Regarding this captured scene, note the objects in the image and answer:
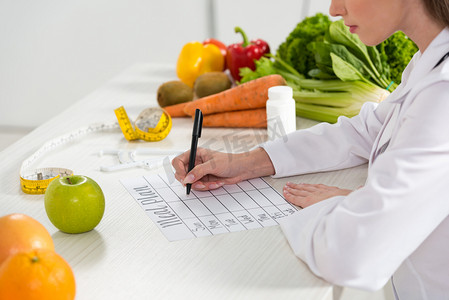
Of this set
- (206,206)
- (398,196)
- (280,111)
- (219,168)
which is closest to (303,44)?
(280,111)

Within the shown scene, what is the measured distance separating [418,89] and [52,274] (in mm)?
702

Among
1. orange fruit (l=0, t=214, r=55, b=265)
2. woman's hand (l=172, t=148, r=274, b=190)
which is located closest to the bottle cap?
woman's hand (l=172, t=148, r=274, b=190)

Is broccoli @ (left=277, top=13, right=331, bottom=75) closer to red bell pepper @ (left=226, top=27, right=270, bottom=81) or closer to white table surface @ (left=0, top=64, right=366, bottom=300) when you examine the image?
red bell pepper @ (left=226, top=27, right=270, bottom=81)

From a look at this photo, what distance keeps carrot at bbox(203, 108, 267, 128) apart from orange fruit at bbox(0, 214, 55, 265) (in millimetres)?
865

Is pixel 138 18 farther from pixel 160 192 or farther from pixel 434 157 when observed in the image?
pixel 434 157

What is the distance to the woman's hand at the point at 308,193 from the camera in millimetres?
1299

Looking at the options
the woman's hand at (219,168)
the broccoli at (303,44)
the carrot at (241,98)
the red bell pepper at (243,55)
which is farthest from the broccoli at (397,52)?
the woman's hand at (219,168)

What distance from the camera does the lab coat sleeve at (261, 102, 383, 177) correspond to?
58.4 inches

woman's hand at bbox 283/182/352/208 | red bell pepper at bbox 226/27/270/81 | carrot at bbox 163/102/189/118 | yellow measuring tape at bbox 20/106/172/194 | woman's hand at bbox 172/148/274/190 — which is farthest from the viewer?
red bell pepper at bbox 226/27/270/81

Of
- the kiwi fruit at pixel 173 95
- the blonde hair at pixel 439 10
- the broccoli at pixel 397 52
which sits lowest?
the kiwi fruit at pixel 173 95

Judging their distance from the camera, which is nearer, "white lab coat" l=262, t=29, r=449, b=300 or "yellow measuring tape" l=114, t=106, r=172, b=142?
"white lab coat" l=262, t=29, r=449, b=300

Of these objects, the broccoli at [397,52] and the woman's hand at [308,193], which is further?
the broccoli at [397,52]

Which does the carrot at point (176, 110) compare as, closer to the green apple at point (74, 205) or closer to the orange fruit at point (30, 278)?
the green apple at point (74, 205)

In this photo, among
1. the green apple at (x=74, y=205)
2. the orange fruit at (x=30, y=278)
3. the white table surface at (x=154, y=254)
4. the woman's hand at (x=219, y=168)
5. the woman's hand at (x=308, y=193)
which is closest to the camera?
the orange fruit at (x=30, y=278)
